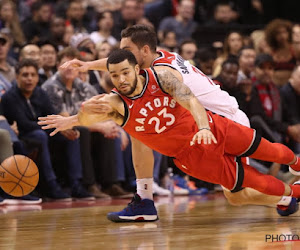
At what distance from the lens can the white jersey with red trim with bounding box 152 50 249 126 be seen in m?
5.41

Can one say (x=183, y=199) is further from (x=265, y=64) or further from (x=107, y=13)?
(x=107, y=13)

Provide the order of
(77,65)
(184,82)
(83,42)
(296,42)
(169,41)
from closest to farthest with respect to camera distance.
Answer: (184,82)
(77,65)
(83,42)
(296,42)
(169,41)

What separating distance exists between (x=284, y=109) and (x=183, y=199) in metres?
A: 2.66

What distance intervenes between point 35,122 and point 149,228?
3.14 metres

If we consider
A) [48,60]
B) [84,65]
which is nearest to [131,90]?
[84,65]

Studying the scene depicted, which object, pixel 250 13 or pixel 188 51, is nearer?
pixel 188 51

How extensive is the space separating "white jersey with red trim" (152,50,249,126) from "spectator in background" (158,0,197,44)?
7.54 metres

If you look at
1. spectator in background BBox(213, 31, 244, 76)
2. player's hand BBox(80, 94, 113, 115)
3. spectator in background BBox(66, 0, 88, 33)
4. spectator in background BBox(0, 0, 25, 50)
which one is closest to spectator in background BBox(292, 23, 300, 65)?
spectator in background BBox(213, 31, 244, 76)

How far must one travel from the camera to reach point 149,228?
5094 mm

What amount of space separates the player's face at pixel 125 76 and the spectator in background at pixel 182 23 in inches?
321

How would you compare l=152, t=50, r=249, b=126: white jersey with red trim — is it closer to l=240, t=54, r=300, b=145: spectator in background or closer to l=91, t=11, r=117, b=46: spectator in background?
l=240, t=54, r=300, b=145: spectator in background

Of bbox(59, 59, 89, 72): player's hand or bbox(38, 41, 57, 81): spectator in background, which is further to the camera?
bbox(38, 41, 57, 81): spectator in background

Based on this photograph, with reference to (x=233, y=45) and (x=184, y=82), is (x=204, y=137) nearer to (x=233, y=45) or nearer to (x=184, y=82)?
(x=184, y=82)

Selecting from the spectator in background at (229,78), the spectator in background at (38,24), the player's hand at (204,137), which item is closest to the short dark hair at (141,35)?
the player's hand at (204,137)
